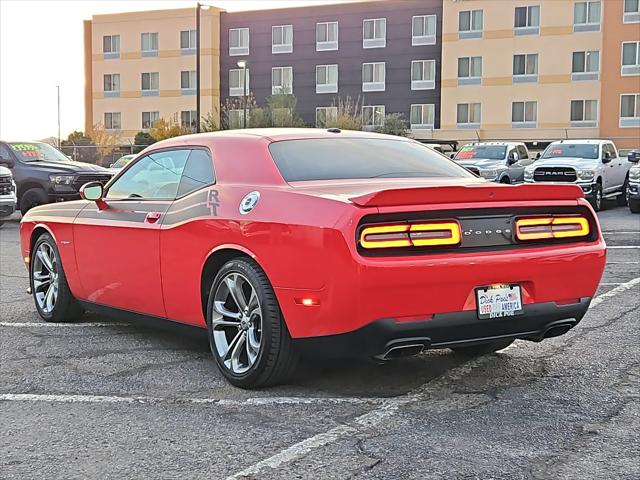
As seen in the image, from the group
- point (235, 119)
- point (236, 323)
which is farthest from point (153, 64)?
point (236, 323)

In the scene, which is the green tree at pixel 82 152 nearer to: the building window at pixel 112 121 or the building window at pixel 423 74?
the building window at pixel 112 121

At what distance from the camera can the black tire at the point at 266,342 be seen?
4.66 m

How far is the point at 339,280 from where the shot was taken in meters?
4.25

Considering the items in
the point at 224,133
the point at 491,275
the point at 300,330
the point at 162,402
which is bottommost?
the point at 162,402

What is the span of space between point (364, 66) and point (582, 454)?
52540 mm

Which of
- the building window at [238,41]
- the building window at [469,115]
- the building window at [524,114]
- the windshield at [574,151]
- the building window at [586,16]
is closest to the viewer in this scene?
the windshield at [574,151]

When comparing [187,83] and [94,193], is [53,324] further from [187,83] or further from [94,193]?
[187,83]

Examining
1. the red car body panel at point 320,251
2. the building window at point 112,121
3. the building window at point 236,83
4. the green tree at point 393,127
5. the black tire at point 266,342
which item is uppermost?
the building window at point 236,83

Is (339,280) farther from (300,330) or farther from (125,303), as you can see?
(125,303)

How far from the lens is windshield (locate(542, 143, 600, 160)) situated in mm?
22078

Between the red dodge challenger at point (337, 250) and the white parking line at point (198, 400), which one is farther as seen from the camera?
the white parking line at point (198, 400)

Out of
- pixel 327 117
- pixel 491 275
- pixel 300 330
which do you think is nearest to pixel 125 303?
pixel 300 330

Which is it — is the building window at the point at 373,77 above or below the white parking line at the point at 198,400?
above

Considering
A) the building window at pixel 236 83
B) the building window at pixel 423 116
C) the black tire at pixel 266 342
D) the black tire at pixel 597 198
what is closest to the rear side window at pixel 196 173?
the black tire at pixel 266 342
